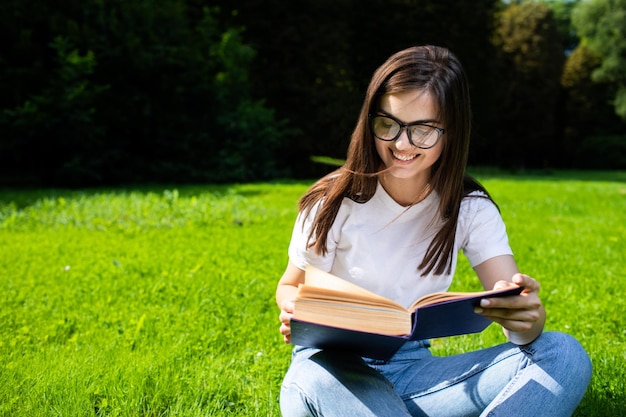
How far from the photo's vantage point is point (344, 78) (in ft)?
64.3

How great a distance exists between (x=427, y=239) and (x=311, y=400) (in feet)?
2.25

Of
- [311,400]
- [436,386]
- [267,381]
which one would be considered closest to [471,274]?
[267,381]

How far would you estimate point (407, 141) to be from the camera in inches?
76.9

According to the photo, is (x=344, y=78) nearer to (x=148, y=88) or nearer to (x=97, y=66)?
(x=148, y=88)

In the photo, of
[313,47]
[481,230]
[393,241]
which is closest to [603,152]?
[313,47]

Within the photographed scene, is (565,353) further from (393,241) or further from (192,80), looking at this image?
(192,80)

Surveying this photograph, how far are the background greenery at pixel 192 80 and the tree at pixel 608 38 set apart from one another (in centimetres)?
969

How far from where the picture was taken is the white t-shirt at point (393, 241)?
6.84 ft

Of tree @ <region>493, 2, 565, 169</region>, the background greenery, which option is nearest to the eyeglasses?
the background greenery

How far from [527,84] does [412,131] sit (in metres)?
31.2

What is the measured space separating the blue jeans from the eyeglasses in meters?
0.69

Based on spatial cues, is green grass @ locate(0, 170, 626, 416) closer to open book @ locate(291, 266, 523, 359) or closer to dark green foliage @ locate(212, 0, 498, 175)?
open book @ locate(291, 266, 523, 359)

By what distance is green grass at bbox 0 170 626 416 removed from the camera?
8.06ft

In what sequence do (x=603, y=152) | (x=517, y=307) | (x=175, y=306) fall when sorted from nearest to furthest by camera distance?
(x=517, y=307) < (x=175, y=306) < (x=603, y=152)
